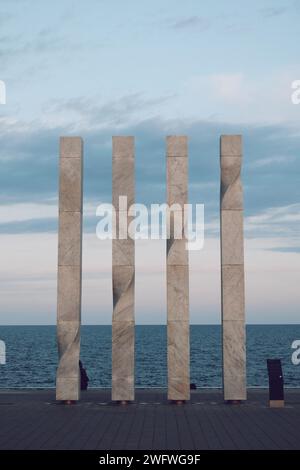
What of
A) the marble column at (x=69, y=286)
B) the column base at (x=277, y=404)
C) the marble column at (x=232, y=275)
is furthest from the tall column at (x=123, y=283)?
the column base at (x=277, y=404)

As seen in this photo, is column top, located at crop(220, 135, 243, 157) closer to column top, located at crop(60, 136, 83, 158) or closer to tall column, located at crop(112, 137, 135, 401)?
tall column, located at crop(112, 137, 135, 401)

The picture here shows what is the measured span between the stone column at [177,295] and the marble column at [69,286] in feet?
11.0

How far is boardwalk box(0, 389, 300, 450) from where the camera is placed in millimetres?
19422

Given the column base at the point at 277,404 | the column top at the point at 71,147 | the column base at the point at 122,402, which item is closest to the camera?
the column base at the point at 277,404

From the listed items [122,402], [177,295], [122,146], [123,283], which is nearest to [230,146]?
[122,146]

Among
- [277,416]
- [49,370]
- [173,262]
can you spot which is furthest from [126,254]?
Answer: [49,370]

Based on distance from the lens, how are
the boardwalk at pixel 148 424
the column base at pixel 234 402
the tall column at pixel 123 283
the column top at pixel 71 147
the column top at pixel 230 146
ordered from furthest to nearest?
the column top at pixel 71 147 → the column top at pixel 230 146 → the tall column at pixel 123 283 → the column base at pixel 234 402 → the boardwalk at pixel 148 424

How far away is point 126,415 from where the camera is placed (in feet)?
81.2

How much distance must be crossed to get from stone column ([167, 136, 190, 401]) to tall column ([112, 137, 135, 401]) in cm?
138

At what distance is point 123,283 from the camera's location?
28.4 meters

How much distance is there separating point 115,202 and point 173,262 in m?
3.08

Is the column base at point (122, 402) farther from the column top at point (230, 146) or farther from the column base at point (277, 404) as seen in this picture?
the column top at point (230, 146)

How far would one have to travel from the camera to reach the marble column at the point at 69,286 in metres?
28.0

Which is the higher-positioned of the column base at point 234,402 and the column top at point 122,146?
the column top at point 122,146
